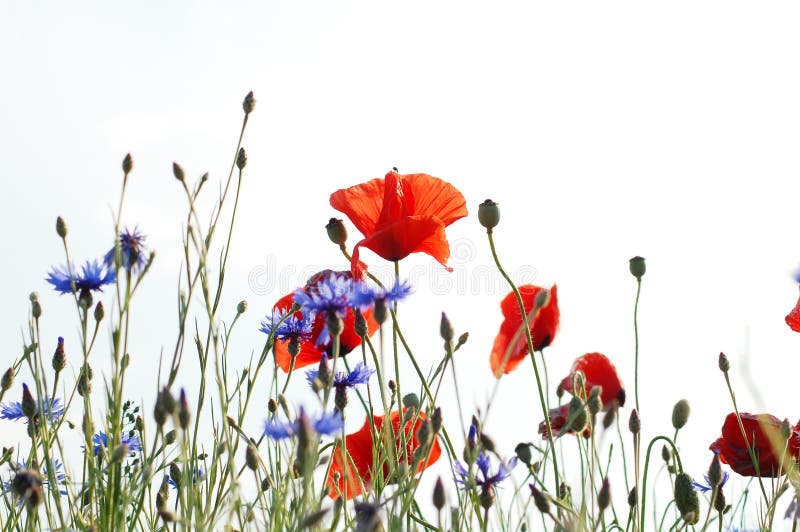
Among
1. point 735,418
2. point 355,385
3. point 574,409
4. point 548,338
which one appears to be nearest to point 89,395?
point 355,385

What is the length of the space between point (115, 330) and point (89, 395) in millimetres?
265

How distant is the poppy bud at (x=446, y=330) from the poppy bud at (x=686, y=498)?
21.6 inches

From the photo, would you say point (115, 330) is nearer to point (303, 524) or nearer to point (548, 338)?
point (303, 524)

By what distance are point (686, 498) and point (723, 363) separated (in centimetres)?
56

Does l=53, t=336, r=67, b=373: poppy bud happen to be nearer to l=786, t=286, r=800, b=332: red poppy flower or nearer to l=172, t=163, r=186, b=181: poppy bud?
l=172, t=163, r=186, b=181: poppy bud

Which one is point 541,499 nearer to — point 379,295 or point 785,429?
point 379,295

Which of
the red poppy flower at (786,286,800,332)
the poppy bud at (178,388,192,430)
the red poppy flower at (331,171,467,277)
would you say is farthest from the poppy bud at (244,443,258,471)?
the red poppy flower at (786,286,800,332)

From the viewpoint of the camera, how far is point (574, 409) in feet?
5.02

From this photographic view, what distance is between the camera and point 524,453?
181 cm

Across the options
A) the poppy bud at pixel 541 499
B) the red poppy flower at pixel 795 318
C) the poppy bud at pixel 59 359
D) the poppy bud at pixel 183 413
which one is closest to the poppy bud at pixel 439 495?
the poppy bud at pixel 541 499

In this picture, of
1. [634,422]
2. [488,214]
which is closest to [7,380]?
[488,214]

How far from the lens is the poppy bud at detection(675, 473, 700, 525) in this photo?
1.66 m

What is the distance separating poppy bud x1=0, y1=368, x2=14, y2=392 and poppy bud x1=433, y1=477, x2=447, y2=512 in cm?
99

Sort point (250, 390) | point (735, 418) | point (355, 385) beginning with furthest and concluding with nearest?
point (735, 418), point (250, 390), point (355, 385)
